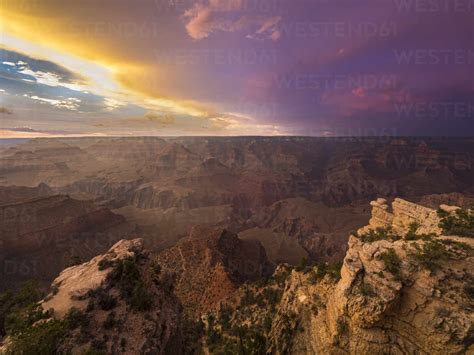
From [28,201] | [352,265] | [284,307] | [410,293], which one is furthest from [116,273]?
[28,201]

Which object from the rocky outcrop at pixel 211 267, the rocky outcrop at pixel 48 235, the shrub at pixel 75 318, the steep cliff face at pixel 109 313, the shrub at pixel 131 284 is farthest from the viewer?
the rocky outcrop at pixel 48 235

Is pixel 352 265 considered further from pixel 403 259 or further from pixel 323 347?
pixel 323 347

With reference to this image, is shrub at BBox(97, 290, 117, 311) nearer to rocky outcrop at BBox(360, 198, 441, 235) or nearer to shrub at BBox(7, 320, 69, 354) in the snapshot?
shrub at BBox(7, 320, 69, 354)

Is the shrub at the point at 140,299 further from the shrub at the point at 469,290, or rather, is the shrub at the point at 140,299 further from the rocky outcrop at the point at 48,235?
the rocky outcrop at the point at 48,235

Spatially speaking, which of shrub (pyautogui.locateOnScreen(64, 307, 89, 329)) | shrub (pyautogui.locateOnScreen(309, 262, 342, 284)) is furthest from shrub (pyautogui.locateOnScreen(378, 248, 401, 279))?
shrub (pyautogui.locateOnScreen(64, 307, 89, 329))

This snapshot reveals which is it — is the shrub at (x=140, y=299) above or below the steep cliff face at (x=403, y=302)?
below

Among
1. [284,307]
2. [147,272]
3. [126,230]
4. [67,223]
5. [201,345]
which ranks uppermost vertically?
[147,272]

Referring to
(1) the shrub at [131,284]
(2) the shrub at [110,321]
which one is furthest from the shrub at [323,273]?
(2) the shrub at [110,321]
